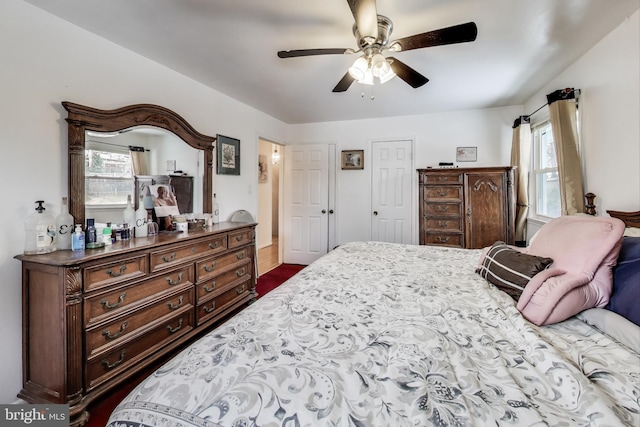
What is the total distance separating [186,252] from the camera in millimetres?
2260

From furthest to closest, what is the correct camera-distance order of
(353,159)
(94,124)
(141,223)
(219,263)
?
(353,159) → (219,263) → (141,223) → (94,124)

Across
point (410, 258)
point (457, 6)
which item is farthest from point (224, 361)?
point (457, 6)

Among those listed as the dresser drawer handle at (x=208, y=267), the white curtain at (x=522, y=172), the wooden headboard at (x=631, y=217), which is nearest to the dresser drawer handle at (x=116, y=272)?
the dresser drawer handle at (x=208, y=267)

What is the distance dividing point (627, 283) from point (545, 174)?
8.90ft

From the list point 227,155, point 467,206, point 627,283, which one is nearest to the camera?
point 627,283

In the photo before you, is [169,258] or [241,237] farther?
[241,237]

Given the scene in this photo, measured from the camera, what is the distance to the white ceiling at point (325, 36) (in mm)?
1748

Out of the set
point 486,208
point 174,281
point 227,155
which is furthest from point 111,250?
point 486,208

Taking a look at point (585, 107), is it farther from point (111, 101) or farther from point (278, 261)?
point (278, 261)

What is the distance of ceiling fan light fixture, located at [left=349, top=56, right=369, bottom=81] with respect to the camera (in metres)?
1.86

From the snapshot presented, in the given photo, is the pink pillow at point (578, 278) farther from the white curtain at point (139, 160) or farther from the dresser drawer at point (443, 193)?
the white curtain at point (139, 160)

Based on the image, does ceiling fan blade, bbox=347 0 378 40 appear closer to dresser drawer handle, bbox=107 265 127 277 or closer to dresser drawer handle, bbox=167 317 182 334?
dresser drawer handle, bbox=107 265 127 277

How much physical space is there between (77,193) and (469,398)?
2.41 m

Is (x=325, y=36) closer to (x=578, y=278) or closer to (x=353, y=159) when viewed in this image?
(x=578, y=278)
